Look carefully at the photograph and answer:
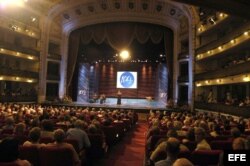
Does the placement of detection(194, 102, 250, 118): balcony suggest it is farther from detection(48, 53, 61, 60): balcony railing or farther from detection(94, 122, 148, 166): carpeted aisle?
detection(48, 53, 61, 60): balcony railing

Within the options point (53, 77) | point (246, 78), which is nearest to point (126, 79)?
point (53, 77)

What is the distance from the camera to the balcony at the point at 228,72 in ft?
50.1

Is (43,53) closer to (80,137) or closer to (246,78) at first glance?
(246,78)

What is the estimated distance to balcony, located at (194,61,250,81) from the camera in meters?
15.3

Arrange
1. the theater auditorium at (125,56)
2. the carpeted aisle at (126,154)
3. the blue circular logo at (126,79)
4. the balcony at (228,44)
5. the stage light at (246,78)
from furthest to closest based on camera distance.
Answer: the blue circular logo at (126,79)
the theater auditorium at (125,56)
the balcony at (228,44)
the stage light at (246,78)
the carpeted aisle at (126,154)

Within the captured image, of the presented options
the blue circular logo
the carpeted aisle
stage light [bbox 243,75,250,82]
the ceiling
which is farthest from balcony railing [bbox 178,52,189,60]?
the ceiling

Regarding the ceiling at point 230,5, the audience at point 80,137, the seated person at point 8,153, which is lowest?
the audience at point 80,137

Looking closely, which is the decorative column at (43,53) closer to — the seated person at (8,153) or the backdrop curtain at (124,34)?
the backdrop curtain at (124,34)

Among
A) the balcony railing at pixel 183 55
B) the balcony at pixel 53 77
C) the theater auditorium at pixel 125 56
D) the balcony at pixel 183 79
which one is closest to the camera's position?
the theater auditorium at pixel 125 56

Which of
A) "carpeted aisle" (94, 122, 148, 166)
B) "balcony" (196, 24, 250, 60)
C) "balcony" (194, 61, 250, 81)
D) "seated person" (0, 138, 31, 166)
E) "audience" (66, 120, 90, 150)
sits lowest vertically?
"carpeted aisle" (94, 122, 148, 166)

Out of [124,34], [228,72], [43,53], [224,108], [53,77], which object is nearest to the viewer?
[224,108]

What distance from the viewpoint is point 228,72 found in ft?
58.5

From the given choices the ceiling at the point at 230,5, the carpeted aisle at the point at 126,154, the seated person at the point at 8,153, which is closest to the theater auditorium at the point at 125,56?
the carpeted aisle at the point at 126,154

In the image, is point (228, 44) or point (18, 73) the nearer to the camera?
point (228, 44)
